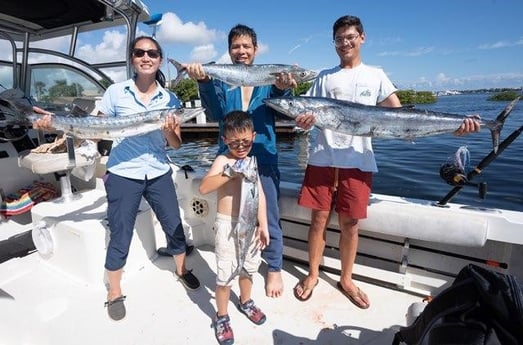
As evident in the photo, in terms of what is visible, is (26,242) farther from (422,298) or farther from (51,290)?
(422,298)

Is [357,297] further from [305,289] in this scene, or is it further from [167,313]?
[167,313]

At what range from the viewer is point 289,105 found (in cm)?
265

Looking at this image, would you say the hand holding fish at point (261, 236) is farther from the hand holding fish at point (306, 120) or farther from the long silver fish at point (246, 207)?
the hand holding fish at point (306, 120)

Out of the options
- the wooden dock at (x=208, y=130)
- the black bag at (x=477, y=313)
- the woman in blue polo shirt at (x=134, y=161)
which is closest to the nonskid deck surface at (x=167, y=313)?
the woman in blue polo shirt at (x=134, y=161)

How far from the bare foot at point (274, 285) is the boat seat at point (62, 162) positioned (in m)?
2.43

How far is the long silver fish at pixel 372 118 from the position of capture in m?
2.60

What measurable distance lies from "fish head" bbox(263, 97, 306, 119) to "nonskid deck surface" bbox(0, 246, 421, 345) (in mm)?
1664

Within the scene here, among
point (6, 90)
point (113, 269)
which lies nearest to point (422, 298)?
point (113, 269)

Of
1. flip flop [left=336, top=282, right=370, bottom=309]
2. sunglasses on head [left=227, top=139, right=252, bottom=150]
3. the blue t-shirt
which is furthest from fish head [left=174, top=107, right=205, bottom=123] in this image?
flip flop [left=336, top=282, right=370, bottom=309]

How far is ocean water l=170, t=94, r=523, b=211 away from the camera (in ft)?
29.9

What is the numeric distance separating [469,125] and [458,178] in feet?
1.48

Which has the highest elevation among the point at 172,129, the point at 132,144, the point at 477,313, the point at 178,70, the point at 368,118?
the point at 178,70

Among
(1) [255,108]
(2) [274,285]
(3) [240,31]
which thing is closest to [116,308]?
(2) [274,285]

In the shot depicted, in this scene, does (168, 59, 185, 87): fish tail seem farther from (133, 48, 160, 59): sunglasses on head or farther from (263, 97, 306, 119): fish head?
(263, 97, 306, 119): fish head
